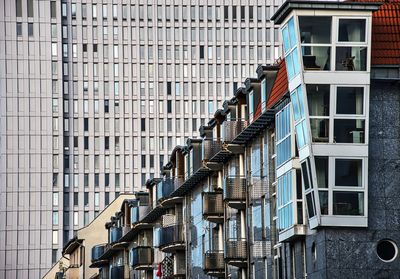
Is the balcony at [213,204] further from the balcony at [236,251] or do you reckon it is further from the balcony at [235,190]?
the balcony at [236,251]

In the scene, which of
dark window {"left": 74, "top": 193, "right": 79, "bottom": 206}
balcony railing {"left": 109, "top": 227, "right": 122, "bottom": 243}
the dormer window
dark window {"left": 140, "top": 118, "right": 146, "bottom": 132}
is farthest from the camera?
dark window {"left": 140, "top": 118, "right": 146, "bottom": 132}

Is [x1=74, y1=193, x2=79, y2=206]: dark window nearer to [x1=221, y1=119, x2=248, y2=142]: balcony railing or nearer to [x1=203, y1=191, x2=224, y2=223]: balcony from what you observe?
[x1=203, y1=191, x2=224, y2=223]: balcony

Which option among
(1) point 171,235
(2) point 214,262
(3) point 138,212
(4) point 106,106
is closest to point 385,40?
(2) point 214,262

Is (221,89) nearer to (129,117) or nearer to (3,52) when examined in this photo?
(129,117)

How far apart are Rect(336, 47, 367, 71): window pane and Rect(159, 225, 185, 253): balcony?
38.0 metres

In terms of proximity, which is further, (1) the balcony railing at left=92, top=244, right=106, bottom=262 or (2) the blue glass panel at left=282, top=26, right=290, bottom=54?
(1) the balcony railing at left=92, top=244, right=106, bottom=262

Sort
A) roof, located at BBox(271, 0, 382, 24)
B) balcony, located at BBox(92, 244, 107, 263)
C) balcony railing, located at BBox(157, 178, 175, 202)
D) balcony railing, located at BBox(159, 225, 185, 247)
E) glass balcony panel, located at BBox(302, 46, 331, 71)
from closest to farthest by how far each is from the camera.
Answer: roof, located at BBox(271, 0, 382, 24) < glass balcony panel, located at BBox(302, 46, 331, 71) < balcony railing, located at BBox(159, 225, 185, 247) < balcony railing, located at BBox(157, 178, 175, 202) < balcony, located at BBox(92, 244, 107, 263)

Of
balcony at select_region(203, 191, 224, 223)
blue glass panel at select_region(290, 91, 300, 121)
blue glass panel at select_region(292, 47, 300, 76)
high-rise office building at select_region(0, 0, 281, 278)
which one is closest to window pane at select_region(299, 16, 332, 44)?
blue glass panel at select_region(292, 47, 300, 76)

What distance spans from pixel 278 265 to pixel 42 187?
12324 cm

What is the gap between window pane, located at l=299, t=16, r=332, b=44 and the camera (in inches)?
2158

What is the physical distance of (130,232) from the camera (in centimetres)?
11038

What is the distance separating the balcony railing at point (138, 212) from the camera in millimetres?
105625

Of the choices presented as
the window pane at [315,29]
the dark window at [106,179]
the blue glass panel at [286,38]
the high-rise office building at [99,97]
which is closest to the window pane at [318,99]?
the window pane at [315,29]

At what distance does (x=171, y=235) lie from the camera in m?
91.9
